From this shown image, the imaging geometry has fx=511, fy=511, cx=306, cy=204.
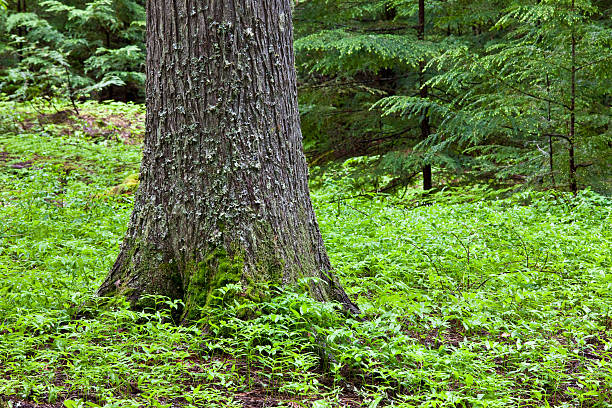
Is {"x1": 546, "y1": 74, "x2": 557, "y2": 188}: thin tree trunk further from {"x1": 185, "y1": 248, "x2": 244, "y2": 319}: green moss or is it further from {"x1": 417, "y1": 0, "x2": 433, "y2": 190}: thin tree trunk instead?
{"x1": 185, "y1": 248, "x2": 244, "y2": 319}: green moss

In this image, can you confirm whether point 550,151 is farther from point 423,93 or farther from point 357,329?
point 357,329

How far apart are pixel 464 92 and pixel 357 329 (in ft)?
20.3

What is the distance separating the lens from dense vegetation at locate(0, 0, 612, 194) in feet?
22.1

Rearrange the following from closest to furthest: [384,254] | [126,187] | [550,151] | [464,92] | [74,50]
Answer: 1. [384,254]
2. [550,151]
3. [126,187]
4. [464,92]
5. [74,50]

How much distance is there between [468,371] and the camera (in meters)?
2.75

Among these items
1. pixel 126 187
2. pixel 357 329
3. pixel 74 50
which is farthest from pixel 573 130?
pixel 74 50

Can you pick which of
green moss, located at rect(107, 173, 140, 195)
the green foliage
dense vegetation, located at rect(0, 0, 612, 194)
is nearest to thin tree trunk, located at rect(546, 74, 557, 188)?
dense vegetation, located at rect(0, 0, 612, 194)

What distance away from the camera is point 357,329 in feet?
9.66

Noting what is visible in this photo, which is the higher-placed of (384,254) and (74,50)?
(74,50)

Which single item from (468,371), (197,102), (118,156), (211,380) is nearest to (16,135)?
(118,156)

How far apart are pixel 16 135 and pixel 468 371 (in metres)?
11.1

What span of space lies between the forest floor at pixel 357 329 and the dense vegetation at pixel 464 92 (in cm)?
163

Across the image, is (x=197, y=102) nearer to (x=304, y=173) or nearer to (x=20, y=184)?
(x=304, y=173)

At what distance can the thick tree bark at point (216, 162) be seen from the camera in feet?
10.3
